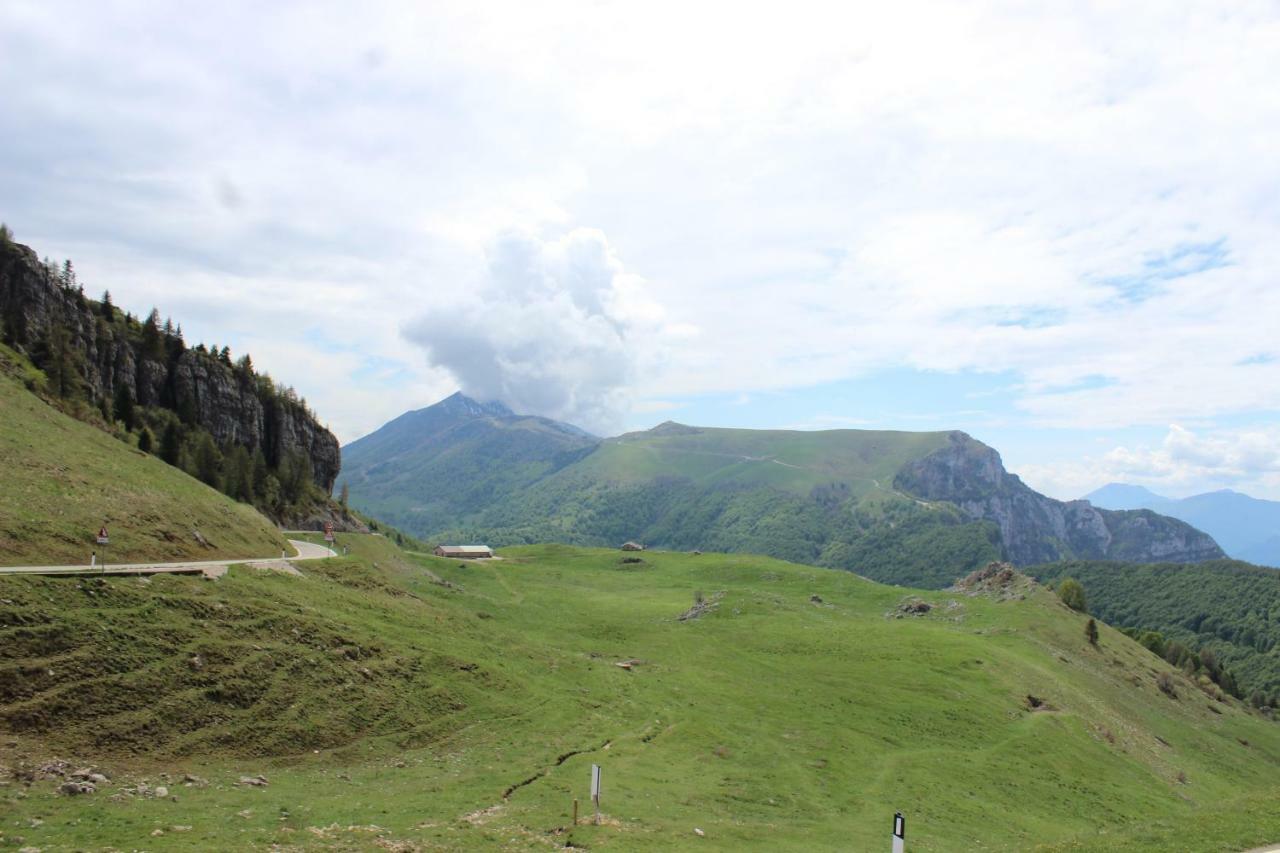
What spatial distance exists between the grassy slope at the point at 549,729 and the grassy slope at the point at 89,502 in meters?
8.27

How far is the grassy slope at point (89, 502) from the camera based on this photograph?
144 ft

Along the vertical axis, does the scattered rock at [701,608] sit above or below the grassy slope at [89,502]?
below

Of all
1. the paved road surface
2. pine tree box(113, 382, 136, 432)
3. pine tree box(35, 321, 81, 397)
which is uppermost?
pine tree box(35, 321, 81, 397)

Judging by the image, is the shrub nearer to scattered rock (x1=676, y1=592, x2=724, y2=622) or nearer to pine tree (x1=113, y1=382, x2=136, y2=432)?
scattered rock (x1=676, y1=592, x2=724, y2=622)

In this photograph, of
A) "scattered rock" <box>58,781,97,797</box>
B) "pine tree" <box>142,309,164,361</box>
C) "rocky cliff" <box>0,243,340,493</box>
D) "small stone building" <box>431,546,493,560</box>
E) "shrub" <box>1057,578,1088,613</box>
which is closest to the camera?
"scattered rock" <box>58,781,97,797</box>

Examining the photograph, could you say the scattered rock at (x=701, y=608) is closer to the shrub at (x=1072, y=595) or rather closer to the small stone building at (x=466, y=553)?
the small stone building at (x=466, y=553)

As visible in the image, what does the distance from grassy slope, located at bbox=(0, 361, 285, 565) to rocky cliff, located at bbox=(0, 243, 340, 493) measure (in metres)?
34.0

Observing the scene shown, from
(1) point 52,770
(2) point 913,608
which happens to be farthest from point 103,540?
(2) point 913,608

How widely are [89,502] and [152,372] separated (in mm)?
89032

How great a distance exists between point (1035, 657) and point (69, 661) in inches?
3832

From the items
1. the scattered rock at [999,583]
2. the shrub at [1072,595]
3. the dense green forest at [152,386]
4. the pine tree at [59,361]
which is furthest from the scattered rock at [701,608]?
the pine tree at [59,361]

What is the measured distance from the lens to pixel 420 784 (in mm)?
32844

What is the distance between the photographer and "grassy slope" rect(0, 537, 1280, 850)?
2848 centimetres

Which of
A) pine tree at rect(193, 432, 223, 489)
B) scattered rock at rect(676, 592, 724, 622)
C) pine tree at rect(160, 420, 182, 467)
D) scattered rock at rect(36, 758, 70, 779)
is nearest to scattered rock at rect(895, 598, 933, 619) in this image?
scattered rock at rect(676, 592, 724, 622)
